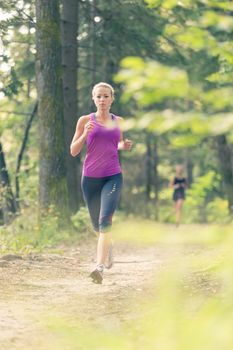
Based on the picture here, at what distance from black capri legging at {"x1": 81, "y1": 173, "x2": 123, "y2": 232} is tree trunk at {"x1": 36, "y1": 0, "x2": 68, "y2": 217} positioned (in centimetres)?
584

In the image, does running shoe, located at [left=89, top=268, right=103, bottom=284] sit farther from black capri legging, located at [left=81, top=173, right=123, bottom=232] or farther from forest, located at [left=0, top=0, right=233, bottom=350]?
black capri legging, located at [left=81, top=173, right=123, bottom=232]

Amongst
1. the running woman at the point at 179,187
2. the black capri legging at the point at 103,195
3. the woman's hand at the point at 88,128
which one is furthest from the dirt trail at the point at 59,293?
the running woman at the point at 179,187

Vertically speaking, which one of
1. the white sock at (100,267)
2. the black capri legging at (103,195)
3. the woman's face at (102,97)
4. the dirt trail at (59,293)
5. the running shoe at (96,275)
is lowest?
the dirt trail at (59,293)

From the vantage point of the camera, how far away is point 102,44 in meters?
19.4

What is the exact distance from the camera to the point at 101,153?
8305 millimetres

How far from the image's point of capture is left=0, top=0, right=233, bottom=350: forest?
2.53m

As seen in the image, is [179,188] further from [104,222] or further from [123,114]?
[104,222]

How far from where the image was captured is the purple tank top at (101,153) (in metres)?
8.29

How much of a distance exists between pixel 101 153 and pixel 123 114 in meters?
19.5

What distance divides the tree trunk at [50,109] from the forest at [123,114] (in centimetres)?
2

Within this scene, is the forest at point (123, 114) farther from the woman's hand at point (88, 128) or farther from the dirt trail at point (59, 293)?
the woman's hand at point (88, 128)

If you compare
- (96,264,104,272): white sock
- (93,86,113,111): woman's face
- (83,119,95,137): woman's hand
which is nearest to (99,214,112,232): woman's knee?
(96,264,104,272): white sock

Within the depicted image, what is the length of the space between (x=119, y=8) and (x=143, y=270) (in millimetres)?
10405

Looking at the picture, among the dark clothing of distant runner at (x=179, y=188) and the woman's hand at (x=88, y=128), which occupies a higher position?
the woman's hand at (x=88, y=128)
